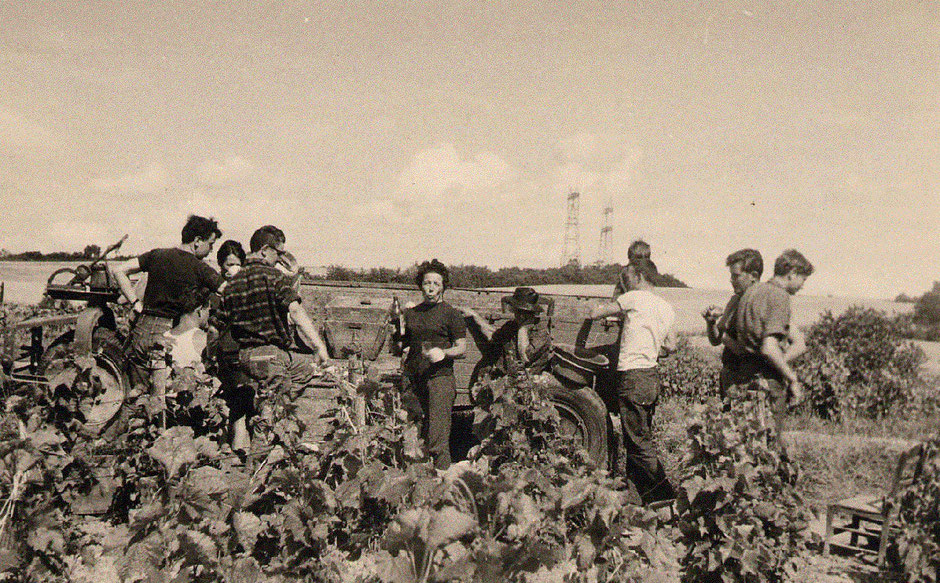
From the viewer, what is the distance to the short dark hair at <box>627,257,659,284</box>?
16.3ft

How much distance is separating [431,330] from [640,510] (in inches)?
99.5

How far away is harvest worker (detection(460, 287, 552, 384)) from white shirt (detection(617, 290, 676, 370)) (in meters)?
0.56

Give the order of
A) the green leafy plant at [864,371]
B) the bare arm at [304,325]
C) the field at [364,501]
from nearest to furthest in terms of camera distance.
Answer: the field at [364,501] < the bare arm at [304,325] < the green leafy plant at [864,371]

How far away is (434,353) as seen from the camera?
A: 4.65m

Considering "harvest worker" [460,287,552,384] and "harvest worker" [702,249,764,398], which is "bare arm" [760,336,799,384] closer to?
"harvest worker" [702,249,764,398]

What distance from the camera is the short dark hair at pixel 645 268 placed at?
498cm

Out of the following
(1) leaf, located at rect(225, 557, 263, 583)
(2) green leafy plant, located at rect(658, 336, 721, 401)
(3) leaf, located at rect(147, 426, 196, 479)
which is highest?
(3) leaf, located at rect(147, 426, 196, 479)

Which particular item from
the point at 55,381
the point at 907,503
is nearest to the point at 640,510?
the point at 907,503

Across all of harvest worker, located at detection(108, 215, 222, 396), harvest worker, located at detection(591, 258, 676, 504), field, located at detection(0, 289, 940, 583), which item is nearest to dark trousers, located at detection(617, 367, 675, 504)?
harvest worker, located at detection(591, 258, 676, 504)

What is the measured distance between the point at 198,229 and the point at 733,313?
3468 mm

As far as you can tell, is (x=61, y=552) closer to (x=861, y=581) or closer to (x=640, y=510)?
(x=640, y=510)

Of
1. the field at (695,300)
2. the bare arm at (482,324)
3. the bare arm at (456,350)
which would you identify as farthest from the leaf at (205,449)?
the field at (695,300)

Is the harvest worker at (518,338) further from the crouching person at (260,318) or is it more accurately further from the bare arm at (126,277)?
the bare arm at (126,277)

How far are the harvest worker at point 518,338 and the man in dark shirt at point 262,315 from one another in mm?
1317
